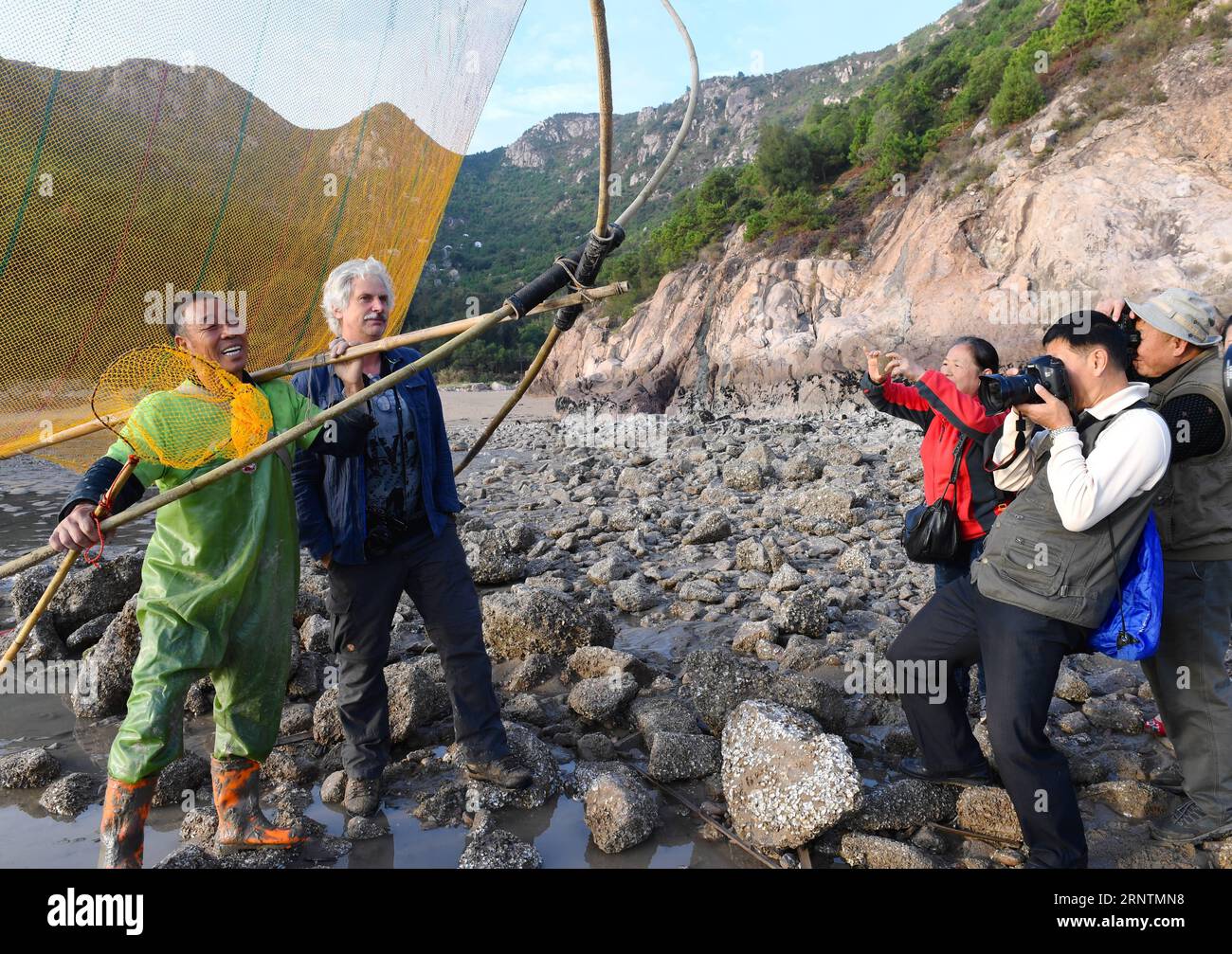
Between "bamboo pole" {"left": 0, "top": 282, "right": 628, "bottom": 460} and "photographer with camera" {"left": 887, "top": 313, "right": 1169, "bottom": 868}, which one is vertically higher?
"bamboo pole" {"left": 0, "top": 282, "right": 628, "bottom": 460}

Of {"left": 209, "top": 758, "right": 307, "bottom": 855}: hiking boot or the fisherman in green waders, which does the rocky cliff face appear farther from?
{"left": 209, "top": 758, "right": 307, "bottom": 855}: hiking boot

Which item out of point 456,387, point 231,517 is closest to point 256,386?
point 231,517

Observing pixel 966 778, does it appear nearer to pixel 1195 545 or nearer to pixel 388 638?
pixel 1195 545

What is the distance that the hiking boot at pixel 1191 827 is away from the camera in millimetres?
2650

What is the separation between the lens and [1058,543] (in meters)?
2.34

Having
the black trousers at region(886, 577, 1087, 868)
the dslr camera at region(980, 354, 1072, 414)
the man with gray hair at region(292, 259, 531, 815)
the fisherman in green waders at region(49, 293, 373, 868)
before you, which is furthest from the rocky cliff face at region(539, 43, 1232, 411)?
the fisherman in green waders at region(49, 293, 373, 868)

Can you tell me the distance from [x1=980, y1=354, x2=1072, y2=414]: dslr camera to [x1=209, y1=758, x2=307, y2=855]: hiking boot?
2.77 m

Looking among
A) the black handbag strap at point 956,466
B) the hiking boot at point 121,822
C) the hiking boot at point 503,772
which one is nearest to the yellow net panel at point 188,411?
the hiking boot at point 121,822

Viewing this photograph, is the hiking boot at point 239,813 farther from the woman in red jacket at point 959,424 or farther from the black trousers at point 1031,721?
the woman in red jacket at point 959,424

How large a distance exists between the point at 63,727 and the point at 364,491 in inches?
91.5

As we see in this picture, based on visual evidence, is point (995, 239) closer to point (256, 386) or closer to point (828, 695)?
point (828, 695)

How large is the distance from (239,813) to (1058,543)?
282cm

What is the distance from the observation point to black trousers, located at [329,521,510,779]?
2.99 metres

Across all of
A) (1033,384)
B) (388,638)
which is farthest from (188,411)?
(1033,384)
